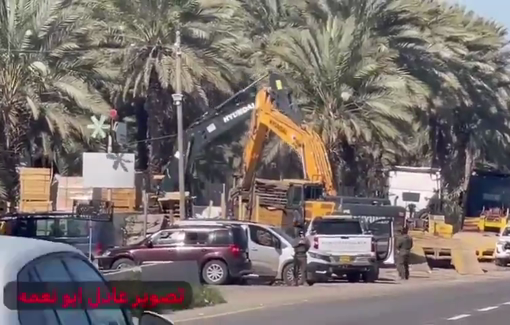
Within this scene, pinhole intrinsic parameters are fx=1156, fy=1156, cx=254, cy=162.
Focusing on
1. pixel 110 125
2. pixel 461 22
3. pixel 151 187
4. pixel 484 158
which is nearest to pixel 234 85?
pixel 151 187

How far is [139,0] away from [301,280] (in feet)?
46.2

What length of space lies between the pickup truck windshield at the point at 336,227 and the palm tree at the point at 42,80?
352 inches

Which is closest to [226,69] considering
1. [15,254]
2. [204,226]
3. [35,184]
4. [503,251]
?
[35,184]

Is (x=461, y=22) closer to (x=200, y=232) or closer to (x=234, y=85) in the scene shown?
(x=234, y=85)

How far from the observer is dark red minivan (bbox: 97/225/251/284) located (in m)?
28.4

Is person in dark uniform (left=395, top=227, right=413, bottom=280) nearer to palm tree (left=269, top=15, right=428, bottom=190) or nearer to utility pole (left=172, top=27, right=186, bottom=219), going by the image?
utility pole (left=172, top=27, right=186, bottom=219)

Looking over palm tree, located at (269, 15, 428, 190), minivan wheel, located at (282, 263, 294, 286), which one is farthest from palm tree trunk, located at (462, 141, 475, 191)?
minivan wheel, located at (282, 263, 294, 286)

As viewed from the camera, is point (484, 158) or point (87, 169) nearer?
point (87, 169)

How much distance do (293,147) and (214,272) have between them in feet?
35.6

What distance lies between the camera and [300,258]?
28875mm

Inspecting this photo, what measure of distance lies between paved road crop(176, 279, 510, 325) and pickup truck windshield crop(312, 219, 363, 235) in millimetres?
3091

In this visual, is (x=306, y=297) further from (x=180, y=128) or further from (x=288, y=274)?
(x=180, y=128)

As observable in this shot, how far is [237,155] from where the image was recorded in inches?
1897

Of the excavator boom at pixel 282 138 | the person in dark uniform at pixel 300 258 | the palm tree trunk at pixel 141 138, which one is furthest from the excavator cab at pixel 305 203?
the palm tree trunk at pixel 141 138
